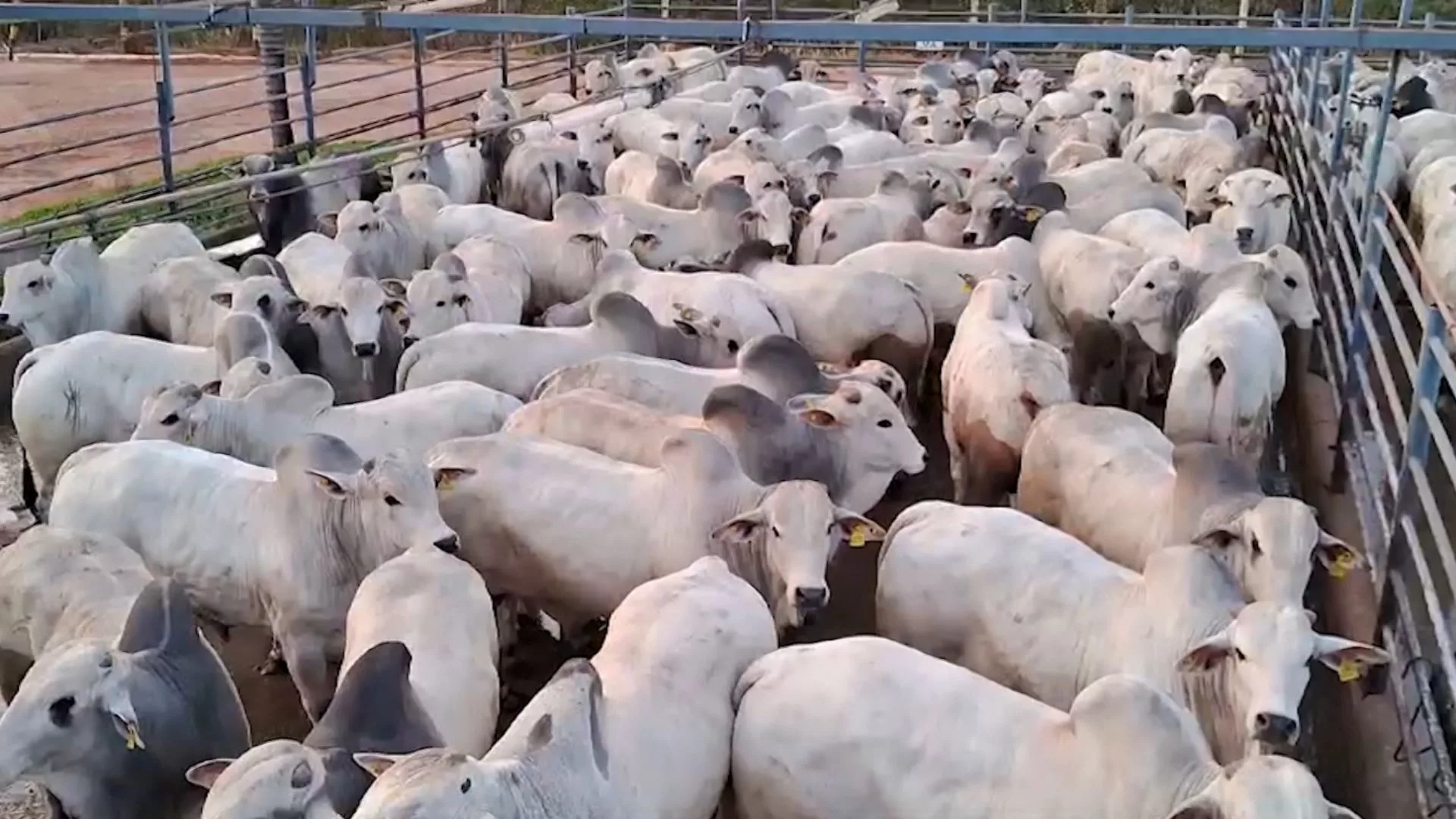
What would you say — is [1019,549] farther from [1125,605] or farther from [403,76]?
[403,76]

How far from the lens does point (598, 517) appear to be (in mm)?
4914

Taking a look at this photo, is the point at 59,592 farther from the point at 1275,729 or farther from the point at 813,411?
the point at 1275,729

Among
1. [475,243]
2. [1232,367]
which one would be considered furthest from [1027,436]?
[475,243]

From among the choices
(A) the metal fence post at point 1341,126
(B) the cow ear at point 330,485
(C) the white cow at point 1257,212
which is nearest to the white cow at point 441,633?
(B) the cow ear at point 330,485

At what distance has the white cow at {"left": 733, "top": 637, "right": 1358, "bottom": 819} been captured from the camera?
3314 mm

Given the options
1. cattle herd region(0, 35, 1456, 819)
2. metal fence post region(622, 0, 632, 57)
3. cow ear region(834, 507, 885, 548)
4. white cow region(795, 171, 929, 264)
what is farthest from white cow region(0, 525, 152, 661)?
metal fence post region(622, 0, 632, 57)

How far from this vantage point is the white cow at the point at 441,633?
386 cm

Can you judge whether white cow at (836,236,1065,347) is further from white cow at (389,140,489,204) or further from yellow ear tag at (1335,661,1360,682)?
yellow ear tag at (1335,661,1360,682)

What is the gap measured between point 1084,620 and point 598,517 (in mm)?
1585

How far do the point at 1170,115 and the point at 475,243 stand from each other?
6.11 meters

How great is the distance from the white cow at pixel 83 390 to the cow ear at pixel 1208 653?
161 inches

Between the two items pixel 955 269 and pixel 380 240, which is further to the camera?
pixel 380 240

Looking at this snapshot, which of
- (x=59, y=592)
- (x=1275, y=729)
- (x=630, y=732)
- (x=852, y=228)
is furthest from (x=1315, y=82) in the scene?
(x=59, y=592)

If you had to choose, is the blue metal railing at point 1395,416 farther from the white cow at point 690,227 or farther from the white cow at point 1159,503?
the white cow at point 690,227
